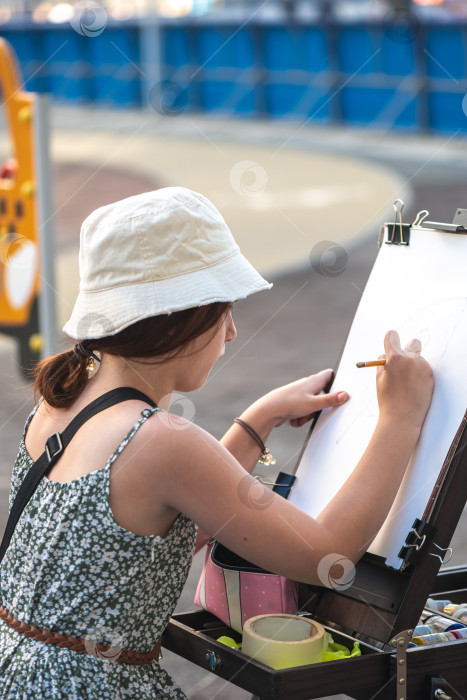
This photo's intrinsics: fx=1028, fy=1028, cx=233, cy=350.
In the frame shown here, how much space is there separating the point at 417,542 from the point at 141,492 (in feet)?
1.72

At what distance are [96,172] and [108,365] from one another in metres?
13.0

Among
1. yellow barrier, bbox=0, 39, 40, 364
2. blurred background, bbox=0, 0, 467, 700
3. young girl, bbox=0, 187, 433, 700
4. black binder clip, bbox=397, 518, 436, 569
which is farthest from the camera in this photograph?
blurred background, bbox=0, 0, 467, 700

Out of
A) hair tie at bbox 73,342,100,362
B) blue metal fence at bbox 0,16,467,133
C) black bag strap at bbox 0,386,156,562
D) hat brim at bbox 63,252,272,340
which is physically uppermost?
blue metal fence at bbox 0,16,467,133

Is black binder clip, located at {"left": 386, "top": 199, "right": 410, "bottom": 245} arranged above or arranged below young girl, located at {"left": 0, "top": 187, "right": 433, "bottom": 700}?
above

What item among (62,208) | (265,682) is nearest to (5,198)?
(265,682)

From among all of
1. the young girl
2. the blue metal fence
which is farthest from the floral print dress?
the blue metal fence

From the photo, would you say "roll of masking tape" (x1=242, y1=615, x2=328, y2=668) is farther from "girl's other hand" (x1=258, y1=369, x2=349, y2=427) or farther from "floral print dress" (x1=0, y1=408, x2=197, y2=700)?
"girl's other hand" (x1=258, y1=369, x2=349, y2=427)

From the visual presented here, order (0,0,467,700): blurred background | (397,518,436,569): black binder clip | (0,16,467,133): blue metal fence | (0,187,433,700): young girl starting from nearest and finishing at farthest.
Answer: (0,187,433,700): young girl, (397,518,436,569): black binder clip, (0,0,467,700): blurred background, (0,16,467,133): blue metal fence

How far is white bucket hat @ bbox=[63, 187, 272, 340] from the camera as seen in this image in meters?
1.84

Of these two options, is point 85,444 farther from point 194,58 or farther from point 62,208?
point 194,58

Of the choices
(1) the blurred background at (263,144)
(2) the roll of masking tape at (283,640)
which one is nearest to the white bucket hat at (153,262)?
(2) the roll of masking tape at (283,640)

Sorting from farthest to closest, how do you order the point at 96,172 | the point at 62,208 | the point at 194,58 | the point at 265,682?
the point at 194,58, the point at 96,172, the point at 62,208, the point at 265,682

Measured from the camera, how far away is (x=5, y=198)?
620 cm

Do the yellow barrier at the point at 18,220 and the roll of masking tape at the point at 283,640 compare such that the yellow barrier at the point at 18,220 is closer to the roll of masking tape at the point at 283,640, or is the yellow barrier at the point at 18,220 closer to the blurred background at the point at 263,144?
Result: the blurred background at the point at 263,144
